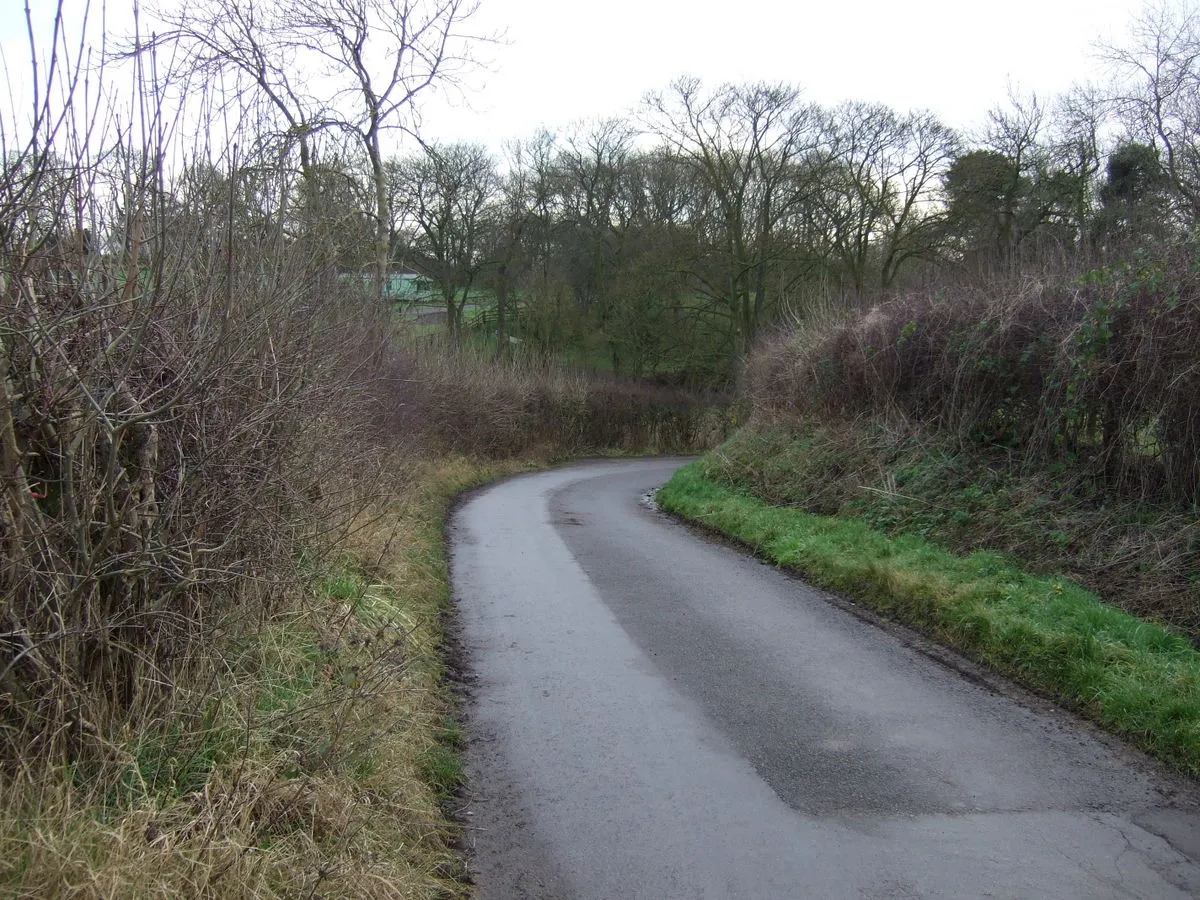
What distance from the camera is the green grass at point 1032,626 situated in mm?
5574

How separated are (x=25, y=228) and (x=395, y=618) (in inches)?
177

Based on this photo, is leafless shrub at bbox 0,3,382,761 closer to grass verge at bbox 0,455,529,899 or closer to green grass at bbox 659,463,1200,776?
grass verge at bbox 0,455,529,899

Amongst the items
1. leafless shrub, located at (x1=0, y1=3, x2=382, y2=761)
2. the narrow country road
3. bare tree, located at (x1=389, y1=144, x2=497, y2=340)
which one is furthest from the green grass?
bare tree, located at (x1=389, y1=144, x2=497, y2=340)

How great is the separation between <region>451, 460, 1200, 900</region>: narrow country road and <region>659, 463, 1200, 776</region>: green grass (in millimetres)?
287

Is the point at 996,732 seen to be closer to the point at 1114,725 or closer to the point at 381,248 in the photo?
the point at 1114,725

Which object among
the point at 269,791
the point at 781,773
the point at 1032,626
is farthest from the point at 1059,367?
the point at 269,791

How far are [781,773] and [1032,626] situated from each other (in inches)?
121

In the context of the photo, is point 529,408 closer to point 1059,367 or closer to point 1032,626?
point 1059,367

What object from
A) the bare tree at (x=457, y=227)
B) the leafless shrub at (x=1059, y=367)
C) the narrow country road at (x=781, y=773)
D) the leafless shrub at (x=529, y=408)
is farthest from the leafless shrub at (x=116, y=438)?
the bare tree at (x=457, y=227)

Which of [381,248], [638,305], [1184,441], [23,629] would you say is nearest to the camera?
[23,629]

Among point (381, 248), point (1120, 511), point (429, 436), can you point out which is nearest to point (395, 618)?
point (1120, 511)

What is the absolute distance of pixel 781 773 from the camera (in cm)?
512

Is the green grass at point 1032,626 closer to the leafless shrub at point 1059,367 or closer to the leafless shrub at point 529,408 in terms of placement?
the leafless shrub at point 1059,367

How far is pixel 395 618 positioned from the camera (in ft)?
24.0
